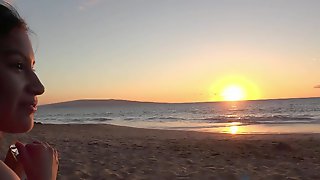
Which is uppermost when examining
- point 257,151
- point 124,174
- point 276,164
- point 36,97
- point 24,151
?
point 257,151

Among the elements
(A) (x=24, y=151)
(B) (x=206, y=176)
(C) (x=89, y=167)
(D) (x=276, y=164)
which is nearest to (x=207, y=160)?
(D) (x=276, y=164)

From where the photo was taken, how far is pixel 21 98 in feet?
3.04

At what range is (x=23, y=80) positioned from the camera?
94cm

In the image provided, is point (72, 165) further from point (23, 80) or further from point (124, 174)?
point (23, 80)

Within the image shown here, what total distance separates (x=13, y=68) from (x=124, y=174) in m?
5.86

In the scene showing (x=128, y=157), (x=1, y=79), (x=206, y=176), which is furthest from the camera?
(x=128, y=157)

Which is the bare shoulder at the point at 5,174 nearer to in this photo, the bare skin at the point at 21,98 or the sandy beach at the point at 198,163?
the bare skin at the point at 21,98

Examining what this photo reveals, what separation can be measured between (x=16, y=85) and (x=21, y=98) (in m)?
0.03

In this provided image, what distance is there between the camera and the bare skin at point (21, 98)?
0.91 metres

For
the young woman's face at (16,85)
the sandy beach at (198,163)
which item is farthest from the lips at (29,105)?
the sandy beach at (198,163)

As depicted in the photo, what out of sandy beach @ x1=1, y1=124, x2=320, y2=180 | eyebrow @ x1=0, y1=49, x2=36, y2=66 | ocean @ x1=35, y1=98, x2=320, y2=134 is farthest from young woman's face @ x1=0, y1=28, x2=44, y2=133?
ocean @ x1=35, y1=98, x2=320, y2=134

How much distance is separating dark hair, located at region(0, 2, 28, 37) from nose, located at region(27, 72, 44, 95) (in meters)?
0.13

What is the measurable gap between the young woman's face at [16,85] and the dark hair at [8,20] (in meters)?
0.01

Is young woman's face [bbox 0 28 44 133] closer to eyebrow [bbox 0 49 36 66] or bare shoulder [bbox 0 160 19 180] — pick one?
eyebrow [bbox 0 49 36 66]
